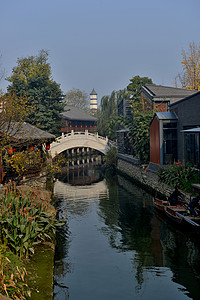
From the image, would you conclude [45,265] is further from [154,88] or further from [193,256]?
[154,88]

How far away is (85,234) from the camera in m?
18.2

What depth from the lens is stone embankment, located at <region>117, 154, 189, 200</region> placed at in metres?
26.8

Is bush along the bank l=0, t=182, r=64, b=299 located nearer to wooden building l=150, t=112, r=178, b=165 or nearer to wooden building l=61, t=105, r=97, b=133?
wooden building l=150, t=112, r=178, b=165

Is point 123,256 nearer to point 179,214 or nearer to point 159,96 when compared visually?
point 179,214

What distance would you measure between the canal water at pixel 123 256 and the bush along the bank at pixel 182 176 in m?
2.45

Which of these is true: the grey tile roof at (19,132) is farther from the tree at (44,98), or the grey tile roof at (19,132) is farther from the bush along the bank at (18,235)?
the tree at (44,98)

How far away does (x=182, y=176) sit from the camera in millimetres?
22984

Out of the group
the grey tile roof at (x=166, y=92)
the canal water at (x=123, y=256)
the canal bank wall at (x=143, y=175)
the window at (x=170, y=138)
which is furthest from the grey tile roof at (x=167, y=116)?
the grey tile roof at (x=166, y=92)

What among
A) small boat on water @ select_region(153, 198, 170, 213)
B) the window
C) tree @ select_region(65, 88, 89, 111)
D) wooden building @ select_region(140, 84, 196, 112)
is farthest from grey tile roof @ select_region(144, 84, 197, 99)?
tree @ select_region(65, 88, 89, 111)

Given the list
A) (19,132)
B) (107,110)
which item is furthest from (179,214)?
(107,110)

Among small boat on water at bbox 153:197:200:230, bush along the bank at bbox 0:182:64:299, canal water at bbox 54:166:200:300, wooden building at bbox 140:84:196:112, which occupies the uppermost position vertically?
wooden building at bbox 140:84:196:112

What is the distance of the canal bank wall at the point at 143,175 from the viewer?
26812mm

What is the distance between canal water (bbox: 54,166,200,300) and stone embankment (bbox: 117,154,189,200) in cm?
194

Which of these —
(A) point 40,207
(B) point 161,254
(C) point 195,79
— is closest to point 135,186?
(B) point 161,254
